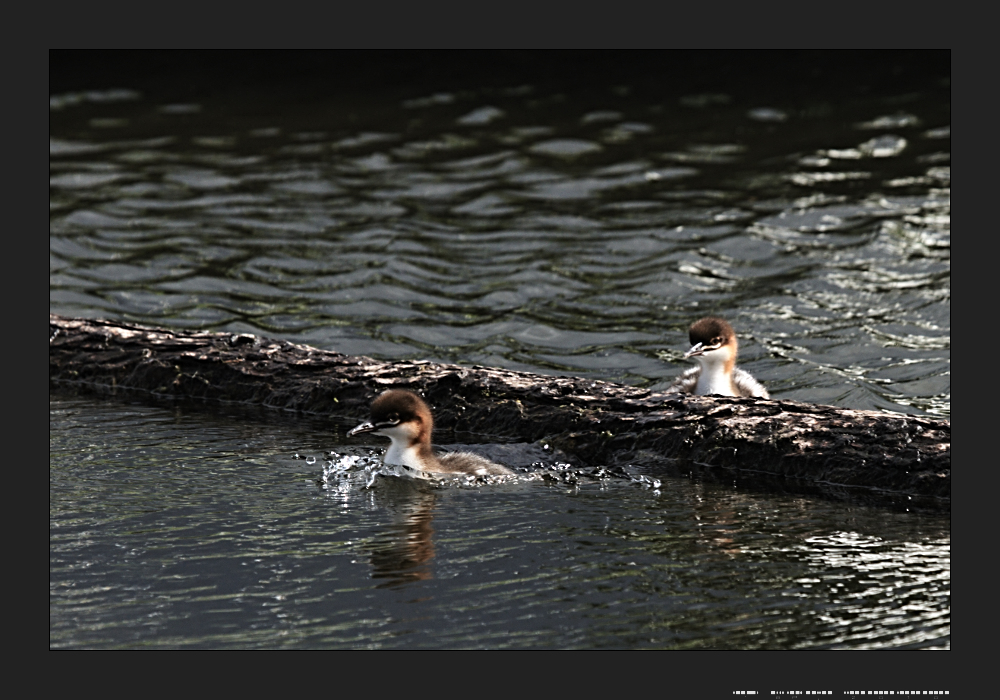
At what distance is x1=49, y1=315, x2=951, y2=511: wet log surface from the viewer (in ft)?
30.7

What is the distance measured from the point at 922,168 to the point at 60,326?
520 inches

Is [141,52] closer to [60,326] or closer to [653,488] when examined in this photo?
[60,326]

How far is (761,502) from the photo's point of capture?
30.3ft

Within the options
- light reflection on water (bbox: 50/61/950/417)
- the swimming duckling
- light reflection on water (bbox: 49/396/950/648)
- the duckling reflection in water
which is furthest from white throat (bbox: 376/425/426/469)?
light reflection on water (bbox: 50/61/950/417)

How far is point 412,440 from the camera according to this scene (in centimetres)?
990

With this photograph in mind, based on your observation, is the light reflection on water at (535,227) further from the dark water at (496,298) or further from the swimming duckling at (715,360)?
the swimming duckling at (715,360)

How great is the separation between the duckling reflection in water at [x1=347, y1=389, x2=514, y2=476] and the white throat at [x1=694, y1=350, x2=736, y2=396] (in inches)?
91.4

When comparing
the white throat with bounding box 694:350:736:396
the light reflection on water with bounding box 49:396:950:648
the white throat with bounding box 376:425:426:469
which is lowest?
the light reflection on water with bounding box 49:396:950:648

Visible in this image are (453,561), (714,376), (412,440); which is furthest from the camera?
(714,376)

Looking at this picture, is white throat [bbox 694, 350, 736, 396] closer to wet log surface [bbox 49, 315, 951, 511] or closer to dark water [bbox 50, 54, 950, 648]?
wet log surface [bbox 49, 315, 951, 511]

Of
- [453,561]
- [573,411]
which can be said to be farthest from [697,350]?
[453,561]

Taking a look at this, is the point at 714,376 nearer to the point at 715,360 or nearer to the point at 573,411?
the point at 715,360

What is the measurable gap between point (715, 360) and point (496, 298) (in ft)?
16.9

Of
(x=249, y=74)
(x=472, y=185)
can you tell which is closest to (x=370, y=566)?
(x=472, y=185)
